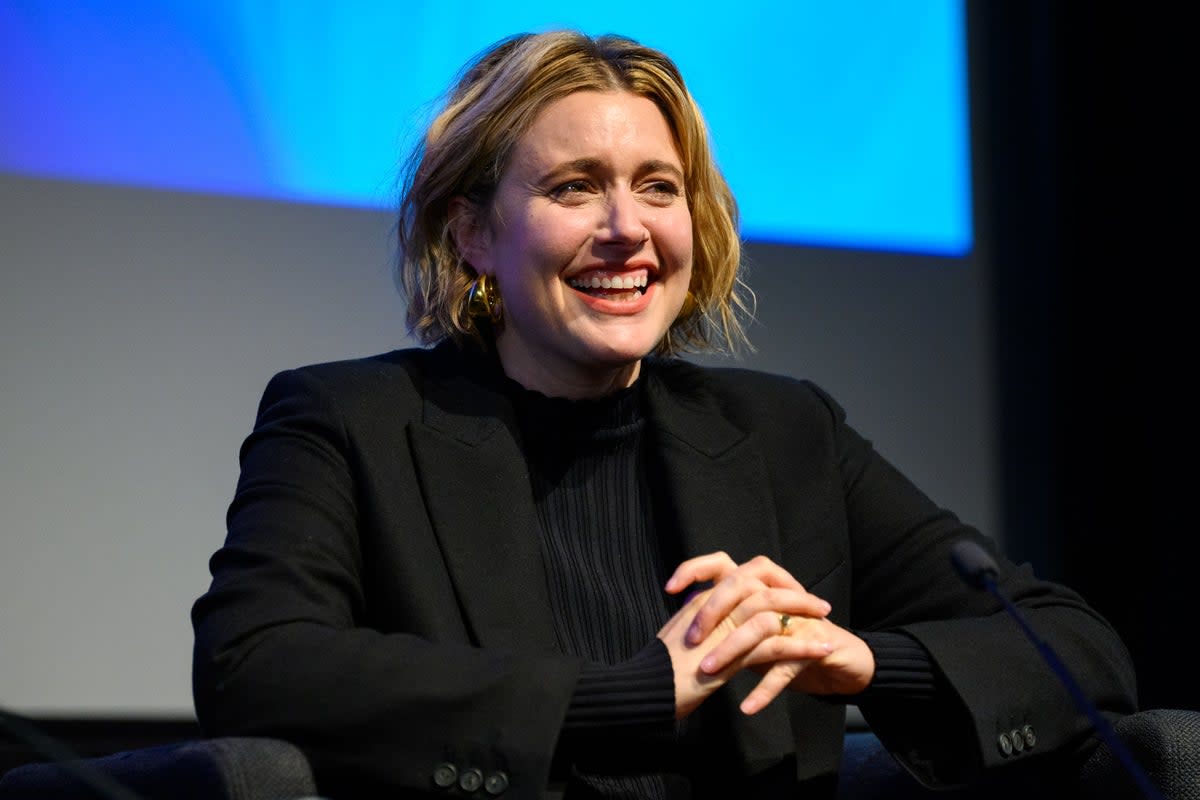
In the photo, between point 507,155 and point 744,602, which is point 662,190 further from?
point 744,602

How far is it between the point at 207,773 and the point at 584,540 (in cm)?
71

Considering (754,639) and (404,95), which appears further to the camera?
(404,95)

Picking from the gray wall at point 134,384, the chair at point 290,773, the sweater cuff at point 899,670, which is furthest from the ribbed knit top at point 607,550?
the gray wall at point 134,384

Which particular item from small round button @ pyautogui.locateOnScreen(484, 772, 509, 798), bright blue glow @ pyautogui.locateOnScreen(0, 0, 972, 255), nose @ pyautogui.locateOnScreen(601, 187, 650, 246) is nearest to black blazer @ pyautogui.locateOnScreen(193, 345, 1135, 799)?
small round button @ pyautogui.locateOnScreen(484, 772, 509, 798)

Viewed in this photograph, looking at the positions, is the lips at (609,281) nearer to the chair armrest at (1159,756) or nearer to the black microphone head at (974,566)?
the black microphone head at (974,566)

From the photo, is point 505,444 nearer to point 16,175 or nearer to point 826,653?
point 826,653

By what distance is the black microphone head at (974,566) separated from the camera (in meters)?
1.32

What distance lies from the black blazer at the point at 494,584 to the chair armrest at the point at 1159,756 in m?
0.07

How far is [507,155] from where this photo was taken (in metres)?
1.90

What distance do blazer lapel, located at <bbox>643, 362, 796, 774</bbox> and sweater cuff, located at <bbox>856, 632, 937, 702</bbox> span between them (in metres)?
0.14

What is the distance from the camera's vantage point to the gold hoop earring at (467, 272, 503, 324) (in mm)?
1964

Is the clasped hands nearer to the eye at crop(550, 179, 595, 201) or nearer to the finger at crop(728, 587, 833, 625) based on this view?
the finger at crop(728, 587, 833, 625)

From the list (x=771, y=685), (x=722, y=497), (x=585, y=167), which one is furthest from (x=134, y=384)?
(x=771, y=685)

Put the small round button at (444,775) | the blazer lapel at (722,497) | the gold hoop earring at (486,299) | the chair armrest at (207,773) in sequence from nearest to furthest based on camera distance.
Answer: the chair armrest at (207,773), the small round button at (444,775), the blazer lapel at (722,497), the gold hoop earring at (486,299)
